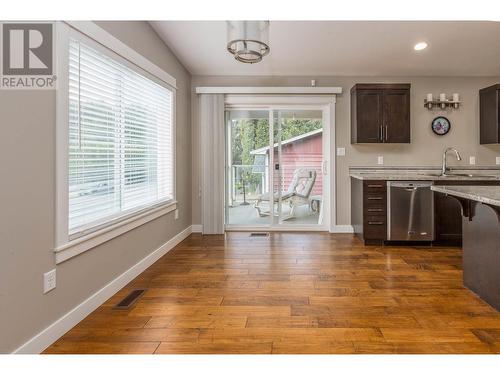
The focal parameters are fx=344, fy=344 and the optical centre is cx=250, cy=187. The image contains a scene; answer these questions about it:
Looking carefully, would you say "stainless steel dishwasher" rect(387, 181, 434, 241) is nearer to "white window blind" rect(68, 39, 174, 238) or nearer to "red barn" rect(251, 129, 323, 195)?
"red barn" rect(251, 129, 323, 195)

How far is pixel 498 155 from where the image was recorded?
5.18 metres

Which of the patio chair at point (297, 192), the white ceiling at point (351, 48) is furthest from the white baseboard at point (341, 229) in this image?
the white ceiling at point (351, 48)

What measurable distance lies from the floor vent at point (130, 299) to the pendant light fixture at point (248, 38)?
6.56ft

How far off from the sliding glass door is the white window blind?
164 cm

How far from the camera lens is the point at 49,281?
1979mm

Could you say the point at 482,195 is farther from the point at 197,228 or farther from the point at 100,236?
the point at 197,228

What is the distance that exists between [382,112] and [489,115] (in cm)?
155

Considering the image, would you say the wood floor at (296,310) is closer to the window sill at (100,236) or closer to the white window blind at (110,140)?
the window sill at (100,236)

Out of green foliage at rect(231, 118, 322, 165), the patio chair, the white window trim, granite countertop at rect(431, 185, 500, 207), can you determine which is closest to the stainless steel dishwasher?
the patio chair

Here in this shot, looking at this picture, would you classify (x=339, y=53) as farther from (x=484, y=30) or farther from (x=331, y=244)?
(x=331, y=244)

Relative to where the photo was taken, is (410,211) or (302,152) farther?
(302,152)

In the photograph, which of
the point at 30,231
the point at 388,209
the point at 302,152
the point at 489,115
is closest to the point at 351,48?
the point at 302,152
